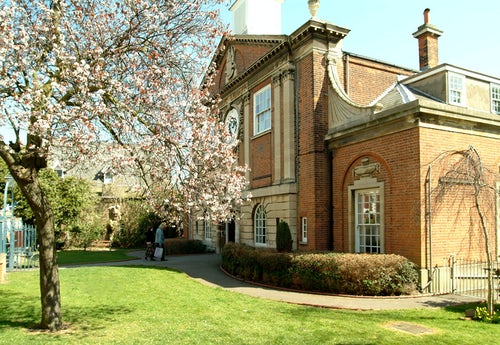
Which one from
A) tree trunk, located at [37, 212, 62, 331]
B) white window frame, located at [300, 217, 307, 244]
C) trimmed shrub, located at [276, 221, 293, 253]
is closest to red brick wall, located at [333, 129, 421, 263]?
trimmed shrub, located at [276, 221, 293, 253]

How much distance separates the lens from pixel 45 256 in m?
7.81

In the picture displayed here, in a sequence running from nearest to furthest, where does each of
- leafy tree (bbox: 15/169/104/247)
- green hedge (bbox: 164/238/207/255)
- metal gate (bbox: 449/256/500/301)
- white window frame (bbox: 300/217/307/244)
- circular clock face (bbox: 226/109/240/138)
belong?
metal gate (bbox: 449/256/500/301), white window frame (bbox: 300/217/307/244), circular clock face (bbox: 226/109/240/138), green hedge (bbox: 164/238/207/255), leafy tree (bbox: 15/169/104/247)

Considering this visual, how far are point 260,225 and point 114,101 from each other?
12.4 metres

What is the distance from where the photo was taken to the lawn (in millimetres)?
7320

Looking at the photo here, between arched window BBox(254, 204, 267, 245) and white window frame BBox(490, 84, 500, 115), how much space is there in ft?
32.4

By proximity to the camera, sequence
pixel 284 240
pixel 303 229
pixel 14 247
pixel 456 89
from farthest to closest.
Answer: pixel 14 247
pixel 303 229
pixel 456 89
pixel 284 240

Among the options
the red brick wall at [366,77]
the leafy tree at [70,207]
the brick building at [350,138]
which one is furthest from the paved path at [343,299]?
the leafy tree at [70,207]

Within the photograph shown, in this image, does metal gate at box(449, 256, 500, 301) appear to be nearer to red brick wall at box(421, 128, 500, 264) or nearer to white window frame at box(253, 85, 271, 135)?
red brick wall at box(421, 128, 500, 264)

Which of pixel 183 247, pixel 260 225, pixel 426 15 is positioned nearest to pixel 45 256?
pixel 260 225

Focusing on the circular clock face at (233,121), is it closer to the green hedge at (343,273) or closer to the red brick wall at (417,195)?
the red brick wall at (417,195)

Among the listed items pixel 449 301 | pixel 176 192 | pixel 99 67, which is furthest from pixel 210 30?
pixel 449 301

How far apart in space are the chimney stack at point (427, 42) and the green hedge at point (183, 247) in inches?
610

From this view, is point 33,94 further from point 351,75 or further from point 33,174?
point 351,75

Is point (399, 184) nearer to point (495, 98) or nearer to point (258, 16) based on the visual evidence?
point (495, 98)
